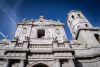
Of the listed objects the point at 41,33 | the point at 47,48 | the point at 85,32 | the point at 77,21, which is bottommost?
the point at 47,48

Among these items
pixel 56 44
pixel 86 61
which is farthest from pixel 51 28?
pixel 86 61

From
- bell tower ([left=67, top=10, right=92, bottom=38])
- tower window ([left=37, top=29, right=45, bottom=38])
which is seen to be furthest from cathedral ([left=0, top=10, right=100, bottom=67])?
bell tower ([left=67, top=10, right=92, bottom=38])

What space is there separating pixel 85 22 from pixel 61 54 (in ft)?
42.4

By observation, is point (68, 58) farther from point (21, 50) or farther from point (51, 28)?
point (51, 28)

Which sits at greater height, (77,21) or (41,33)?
(77,21)

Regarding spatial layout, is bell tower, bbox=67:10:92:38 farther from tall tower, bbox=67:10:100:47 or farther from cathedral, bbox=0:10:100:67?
cathedral, bbox=0:10:100:67

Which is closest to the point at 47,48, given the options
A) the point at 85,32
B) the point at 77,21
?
the point at 85,32

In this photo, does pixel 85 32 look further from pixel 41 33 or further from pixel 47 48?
pixel 47 48

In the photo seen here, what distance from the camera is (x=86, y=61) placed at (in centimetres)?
1652

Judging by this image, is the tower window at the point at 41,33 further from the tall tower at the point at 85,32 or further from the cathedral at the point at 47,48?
the tall tower at the point at 85,32

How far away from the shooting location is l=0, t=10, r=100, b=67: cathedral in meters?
15.1

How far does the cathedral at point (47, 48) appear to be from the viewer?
1509 centimetres

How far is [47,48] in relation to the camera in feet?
55.5

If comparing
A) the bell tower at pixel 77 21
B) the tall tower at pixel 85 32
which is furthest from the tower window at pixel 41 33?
the bell tower at pixel 77 21
